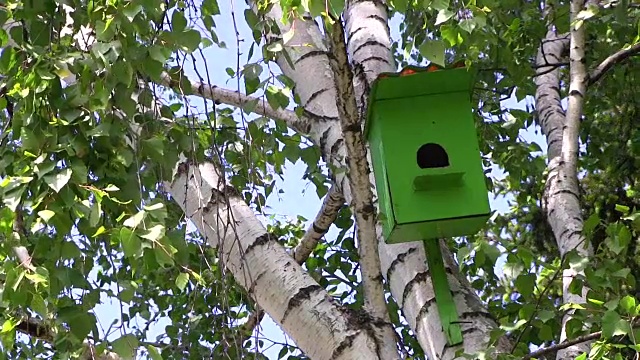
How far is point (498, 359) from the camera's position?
2.02 m

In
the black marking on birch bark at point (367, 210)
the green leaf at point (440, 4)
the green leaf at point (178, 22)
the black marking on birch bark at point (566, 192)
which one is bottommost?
the black marking on birch bark at point (367, 210)

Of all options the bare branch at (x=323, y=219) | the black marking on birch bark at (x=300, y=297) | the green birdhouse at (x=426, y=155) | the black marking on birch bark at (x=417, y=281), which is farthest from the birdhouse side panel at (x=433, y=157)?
the bare branch at (x=323, y=219)

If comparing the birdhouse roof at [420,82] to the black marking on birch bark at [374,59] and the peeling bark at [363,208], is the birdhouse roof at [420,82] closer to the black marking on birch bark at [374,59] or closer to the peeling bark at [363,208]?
the peeling bark at [363,208]

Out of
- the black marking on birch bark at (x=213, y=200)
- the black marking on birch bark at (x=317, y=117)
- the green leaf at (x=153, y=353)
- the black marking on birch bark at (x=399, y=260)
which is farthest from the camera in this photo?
the black marking on birch bark at (x=317, y=117)

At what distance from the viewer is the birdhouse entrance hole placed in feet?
7.79

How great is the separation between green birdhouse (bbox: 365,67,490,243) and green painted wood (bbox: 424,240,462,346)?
49 mm

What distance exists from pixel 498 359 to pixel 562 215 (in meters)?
0.86

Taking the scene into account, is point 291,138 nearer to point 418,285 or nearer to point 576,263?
point 418,285

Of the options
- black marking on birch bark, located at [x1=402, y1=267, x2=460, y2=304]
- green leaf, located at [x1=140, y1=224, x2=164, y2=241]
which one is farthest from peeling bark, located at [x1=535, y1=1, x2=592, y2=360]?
green leaf, located at [x1=140, y1=224, x2=164, y2=241]

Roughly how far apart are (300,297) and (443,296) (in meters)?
0.31

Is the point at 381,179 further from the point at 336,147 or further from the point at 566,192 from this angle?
the point at 566,192

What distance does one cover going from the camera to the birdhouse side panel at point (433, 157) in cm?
225

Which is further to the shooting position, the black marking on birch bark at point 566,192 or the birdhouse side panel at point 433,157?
the black marking on birch bark at point 566,192

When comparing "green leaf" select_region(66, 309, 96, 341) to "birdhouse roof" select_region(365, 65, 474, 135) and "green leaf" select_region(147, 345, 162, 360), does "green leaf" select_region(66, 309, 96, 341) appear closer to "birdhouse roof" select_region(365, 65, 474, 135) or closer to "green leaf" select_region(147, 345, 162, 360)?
"green leaf" select_region(147, 345, 162, 360)
